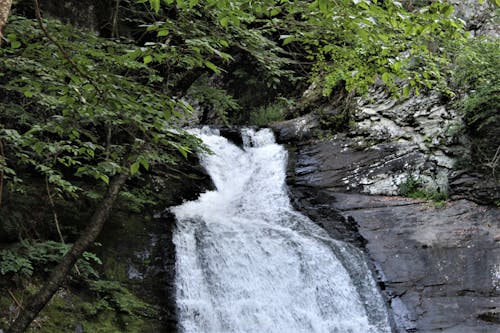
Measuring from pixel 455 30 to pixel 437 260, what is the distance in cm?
628

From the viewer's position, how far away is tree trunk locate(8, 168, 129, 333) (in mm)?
4186

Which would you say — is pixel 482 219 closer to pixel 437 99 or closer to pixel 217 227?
pixel 437 99

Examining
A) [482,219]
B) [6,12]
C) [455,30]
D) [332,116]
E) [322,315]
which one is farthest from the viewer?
[332,116]

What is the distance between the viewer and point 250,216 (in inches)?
410

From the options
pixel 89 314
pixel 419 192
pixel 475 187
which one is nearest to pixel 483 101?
pixel 475 187

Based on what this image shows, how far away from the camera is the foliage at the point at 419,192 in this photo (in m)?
10.3

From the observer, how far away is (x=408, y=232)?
9234 millimetres

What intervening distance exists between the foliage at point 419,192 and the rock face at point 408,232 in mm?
240

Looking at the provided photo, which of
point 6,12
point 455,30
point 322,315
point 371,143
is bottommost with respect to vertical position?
point 322,315

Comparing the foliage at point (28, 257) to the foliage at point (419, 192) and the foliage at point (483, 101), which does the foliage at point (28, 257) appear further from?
the foliage at point (483, 101)

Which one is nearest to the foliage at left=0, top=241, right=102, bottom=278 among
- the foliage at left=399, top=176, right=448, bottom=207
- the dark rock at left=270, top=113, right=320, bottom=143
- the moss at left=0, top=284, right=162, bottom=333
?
the moss at left=0, top=284, right=162, bottom=333

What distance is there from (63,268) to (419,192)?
857 cm

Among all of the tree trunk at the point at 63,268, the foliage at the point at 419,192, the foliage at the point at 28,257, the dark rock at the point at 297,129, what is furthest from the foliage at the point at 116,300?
the dark rock at the point at 297,129

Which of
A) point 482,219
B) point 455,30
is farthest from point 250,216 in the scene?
point 455,30
